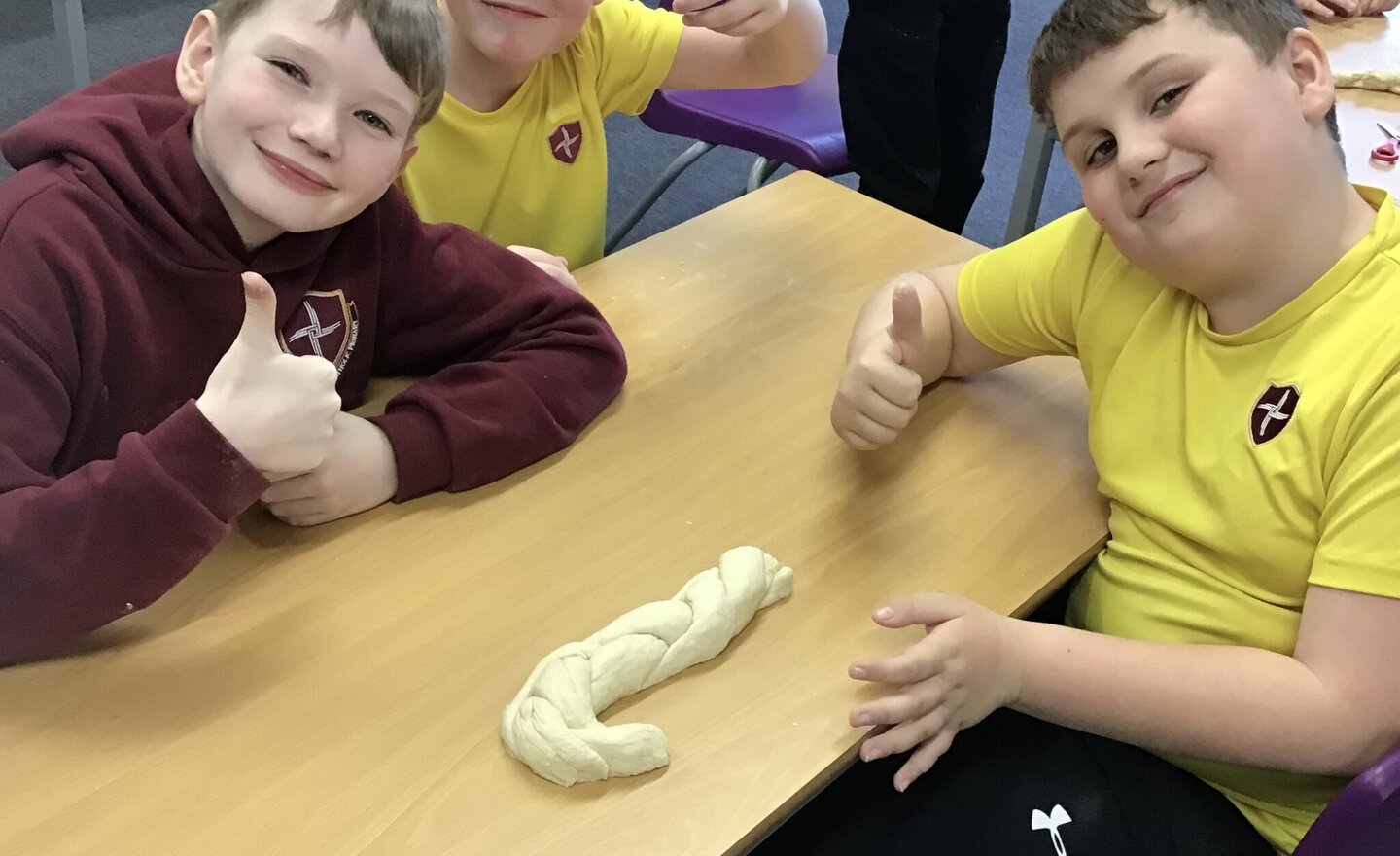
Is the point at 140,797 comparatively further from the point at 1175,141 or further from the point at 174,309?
the point at 1175,141

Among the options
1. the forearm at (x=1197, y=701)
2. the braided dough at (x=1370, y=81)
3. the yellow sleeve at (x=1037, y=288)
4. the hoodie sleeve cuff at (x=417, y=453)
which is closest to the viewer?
the forearm at (x=1197, y=701)

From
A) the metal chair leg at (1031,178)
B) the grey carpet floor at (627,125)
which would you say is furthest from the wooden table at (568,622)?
the grey carpet floor at (627,125)

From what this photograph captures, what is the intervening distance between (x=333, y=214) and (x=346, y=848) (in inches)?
17.1

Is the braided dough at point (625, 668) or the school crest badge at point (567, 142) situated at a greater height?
the school crest badge at point (567, 142)

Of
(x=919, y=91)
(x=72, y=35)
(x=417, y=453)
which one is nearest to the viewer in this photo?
(x=417, y=453)

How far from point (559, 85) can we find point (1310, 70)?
725mm

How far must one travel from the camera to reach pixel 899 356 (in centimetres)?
96

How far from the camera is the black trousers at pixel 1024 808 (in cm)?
81

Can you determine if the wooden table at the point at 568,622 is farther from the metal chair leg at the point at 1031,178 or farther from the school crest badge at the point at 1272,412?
the metal chair leg at the point at 1031,178

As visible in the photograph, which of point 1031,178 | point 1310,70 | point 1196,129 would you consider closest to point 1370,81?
point 1031,178

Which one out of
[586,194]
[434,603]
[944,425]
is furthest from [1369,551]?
[586,194]

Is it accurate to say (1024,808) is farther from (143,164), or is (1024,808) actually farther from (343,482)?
(143,164)

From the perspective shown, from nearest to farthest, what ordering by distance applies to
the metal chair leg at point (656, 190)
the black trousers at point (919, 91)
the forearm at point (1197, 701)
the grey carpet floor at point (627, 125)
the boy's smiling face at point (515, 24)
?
1. the forearm at point (1197, 701)
2. the boy's smiling face at point (515, 24)
3. the black trousers at point (919, 91)
4. the metal chair leg at point (656, 190)
5. the grey carpet floor at point (627, 125)

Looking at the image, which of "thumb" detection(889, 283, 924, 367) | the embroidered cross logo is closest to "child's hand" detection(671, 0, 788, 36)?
"thumb" detection(889, 283, 924, 367)
